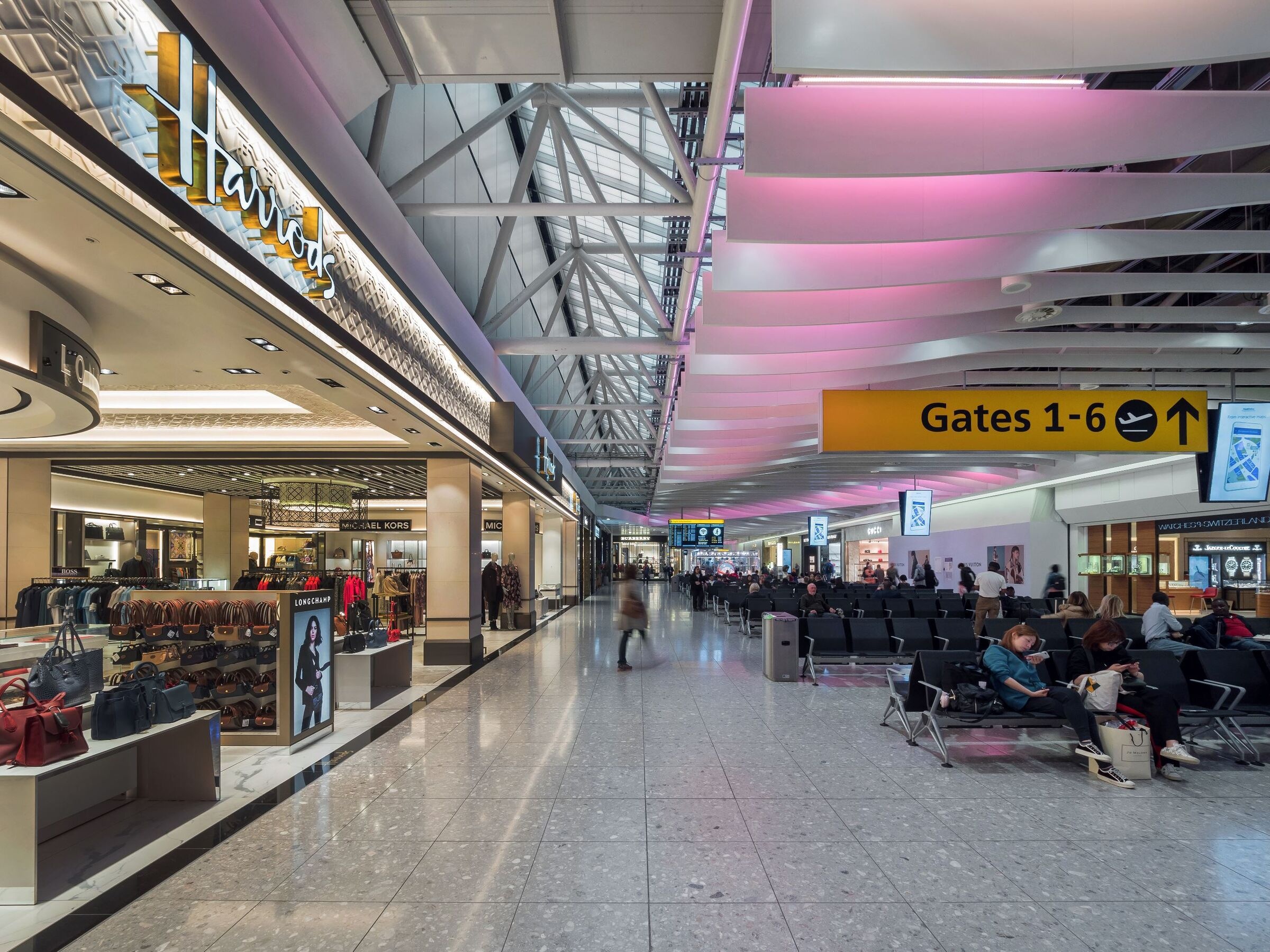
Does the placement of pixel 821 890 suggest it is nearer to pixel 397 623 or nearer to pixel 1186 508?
pixel 397 623

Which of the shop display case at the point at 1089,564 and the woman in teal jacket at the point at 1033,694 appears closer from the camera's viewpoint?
the woman in teal jacket at the point at 1033,694

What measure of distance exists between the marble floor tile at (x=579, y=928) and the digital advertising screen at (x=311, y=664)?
392 centimetres

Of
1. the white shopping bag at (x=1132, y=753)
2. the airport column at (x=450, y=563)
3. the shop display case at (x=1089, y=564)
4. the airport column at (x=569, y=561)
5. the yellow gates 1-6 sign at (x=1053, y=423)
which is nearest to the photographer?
the white shopping bag at (x=1132, y=753)

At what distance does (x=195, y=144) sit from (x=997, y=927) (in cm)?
497

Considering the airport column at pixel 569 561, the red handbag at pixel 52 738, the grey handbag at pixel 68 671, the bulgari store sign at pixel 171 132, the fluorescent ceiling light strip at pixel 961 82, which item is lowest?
the airport column at pixel 569 561

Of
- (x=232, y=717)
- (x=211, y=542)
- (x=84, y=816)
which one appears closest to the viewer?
(x=84, y=816)

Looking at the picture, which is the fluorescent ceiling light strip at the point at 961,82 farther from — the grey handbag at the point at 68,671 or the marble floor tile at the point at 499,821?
the grey handbag at the point at 68,671

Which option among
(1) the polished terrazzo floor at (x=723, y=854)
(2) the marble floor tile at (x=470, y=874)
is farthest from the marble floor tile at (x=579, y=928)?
(2) the marble floor tile at (x=470, y=874)

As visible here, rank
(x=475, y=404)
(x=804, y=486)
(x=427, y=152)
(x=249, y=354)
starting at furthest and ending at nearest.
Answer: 1. (x=804, y=486)
2. (x=475, y=404)
3. (x=427, y=152)
4. (x=249, y=354)

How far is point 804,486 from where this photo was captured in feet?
80.6

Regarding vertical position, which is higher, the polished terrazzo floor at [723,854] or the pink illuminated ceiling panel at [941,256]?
the pink illuminated ceiling panel at [941,256]

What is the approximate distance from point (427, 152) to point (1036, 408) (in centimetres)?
753

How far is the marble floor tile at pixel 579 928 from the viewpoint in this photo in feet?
10.4

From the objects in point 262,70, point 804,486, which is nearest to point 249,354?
point 262,70
